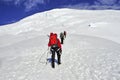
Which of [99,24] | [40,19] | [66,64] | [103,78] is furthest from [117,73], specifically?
[40,19]

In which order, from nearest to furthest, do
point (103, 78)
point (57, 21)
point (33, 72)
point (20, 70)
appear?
point (103, 78) < point (33, 72) < point (20, 70) < point (57, 21)

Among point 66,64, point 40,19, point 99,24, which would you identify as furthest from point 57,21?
point 66,64

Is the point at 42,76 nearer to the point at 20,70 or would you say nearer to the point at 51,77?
the point at 51,77

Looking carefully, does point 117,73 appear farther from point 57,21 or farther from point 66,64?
point 57,21

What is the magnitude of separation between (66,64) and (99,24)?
52.2 m

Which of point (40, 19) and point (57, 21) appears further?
point (40, 19)

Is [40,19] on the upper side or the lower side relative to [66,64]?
upper

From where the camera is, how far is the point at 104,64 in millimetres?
13445

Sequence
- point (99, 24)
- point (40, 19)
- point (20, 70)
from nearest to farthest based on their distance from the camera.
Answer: point (20, 70) → point (99, 24) → point (40, 19)

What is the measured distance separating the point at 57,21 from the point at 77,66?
7370 cm

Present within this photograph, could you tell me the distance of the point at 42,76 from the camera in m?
12.2

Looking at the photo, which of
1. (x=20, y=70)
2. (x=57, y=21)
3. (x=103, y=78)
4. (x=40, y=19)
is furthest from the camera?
(x=40, y=19)

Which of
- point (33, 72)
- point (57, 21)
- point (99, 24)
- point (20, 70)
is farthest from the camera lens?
point (57, 21)

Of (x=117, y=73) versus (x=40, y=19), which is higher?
(x=40, y=19)
